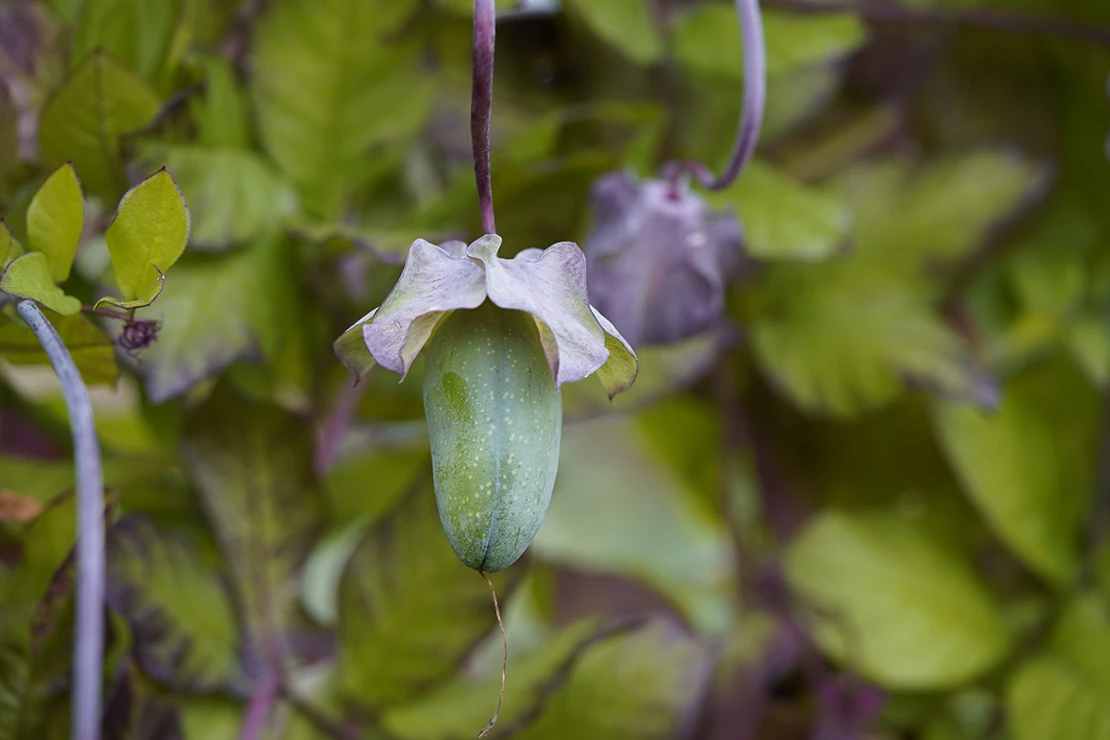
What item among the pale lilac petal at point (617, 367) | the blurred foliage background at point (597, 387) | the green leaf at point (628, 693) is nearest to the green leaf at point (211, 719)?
the blurred foliage background at point (597, 387)

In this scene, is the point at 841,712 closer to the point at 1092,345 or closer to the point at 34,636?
the point at 1092,345

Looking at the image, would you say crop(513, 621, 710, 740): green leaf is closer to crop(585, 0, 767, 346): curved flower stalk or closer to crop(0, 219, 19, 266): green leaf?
crop(585, 0, 767, 346): curved flower stalk

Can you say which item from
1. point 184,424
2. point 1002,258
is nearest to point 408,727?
point 184,424

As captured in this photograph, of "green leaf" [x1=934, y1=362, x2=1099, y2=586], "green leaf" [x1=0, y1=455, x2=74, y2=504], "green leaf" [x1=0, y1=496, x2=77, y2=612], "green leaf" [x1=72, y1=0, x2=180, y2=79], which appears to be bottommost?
"green leaf" [x1=934, y1=362, x2=1099, y2=586]

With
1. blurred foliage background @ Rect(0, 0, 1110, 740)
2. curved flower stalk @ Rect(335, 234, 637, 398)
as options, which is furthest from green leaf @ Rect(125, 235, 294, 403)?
curved flower stalk @ Rect(335, 234, 637, 398)

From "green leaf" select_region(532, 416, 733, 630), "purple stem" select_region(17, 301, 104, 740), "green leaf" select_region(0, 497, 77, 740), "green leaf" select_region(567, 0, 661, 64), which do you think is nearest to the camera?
"purple stem" select_region(17, 301, 104, 740)

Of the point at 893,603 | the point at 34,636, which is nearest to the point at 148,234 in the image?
the point at 34,636
